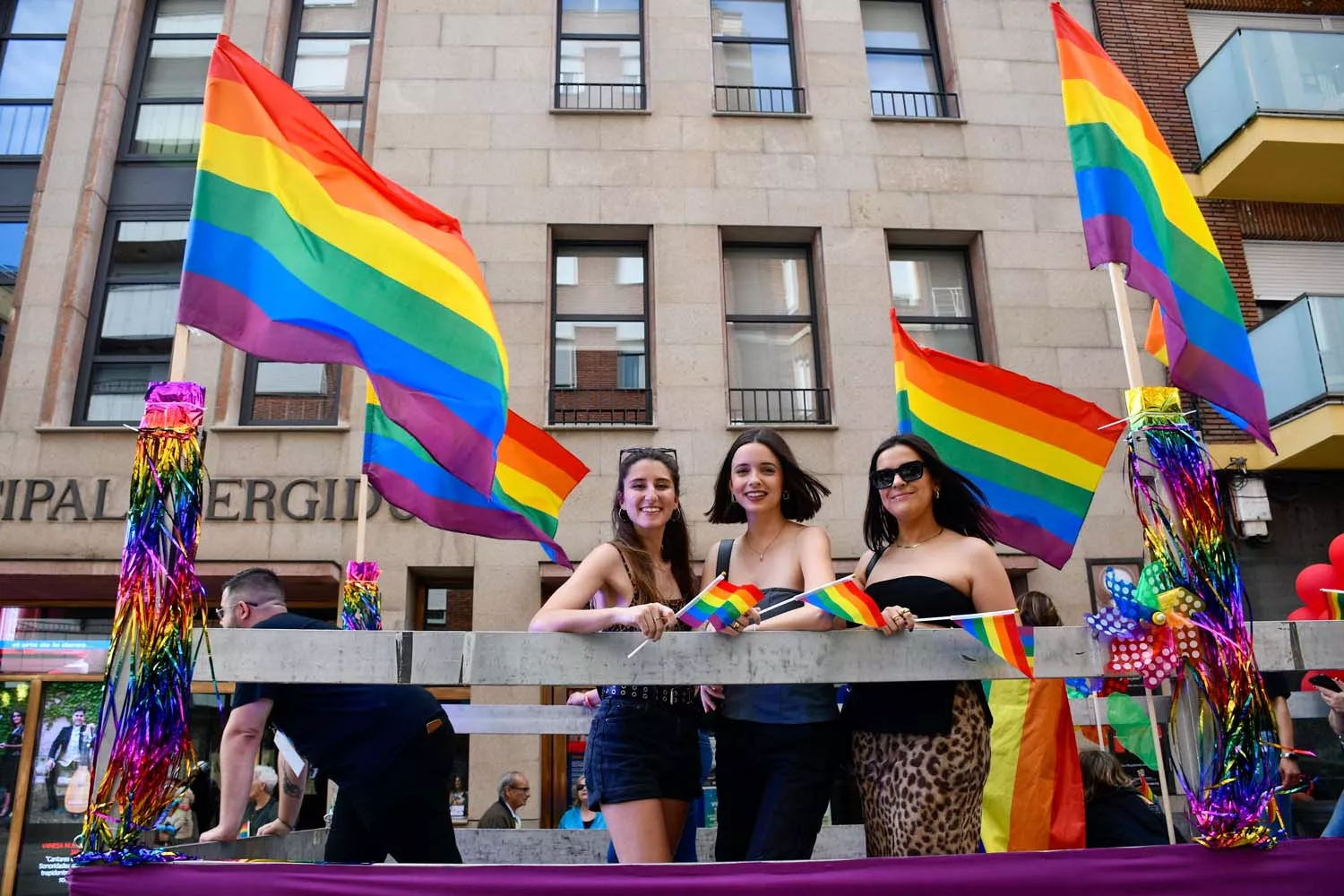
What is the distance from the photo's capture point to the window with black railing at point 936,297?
12.7m

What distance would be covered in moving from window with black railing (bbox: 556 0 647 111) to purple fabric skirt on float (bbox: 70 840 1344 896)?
1159 cm

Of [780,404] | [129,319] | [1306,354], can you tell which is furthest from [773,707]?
[129,319]

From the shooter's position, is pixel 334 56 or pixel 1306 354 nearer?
pixel 1306 354

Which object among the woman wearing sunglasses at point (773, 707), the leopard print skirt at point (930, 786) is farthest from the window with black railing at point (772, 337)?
the leopard print skirt at point (930, 786)

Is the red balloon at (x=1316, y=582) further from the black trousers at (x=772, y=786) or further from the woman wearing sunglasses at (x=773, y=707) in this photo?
the black trousers at (x=772, y=786)

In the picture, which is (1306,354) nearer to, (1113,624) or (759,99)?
(759,99)

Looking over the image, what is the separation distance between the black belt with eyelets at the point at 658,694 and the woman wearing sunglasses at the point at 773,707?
0.08m

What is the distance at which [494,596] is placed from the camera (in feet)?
35.7

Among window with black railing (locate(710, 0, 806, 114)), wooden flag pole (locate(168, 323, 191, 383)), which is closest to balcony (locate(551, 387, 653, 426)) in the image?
window with black railing (locate(710, 0, 806, 114))

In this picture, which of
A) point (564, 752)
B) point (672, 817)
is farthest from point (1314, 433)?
point (672, 817)

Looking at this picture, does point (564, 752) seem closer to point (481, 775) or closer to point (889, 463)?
point (481, 775)

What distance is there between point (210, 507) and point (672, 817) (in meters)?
9.02

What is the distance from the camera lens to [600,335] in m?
12.4

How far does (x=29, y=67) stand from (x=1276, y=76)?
16.0 metres
